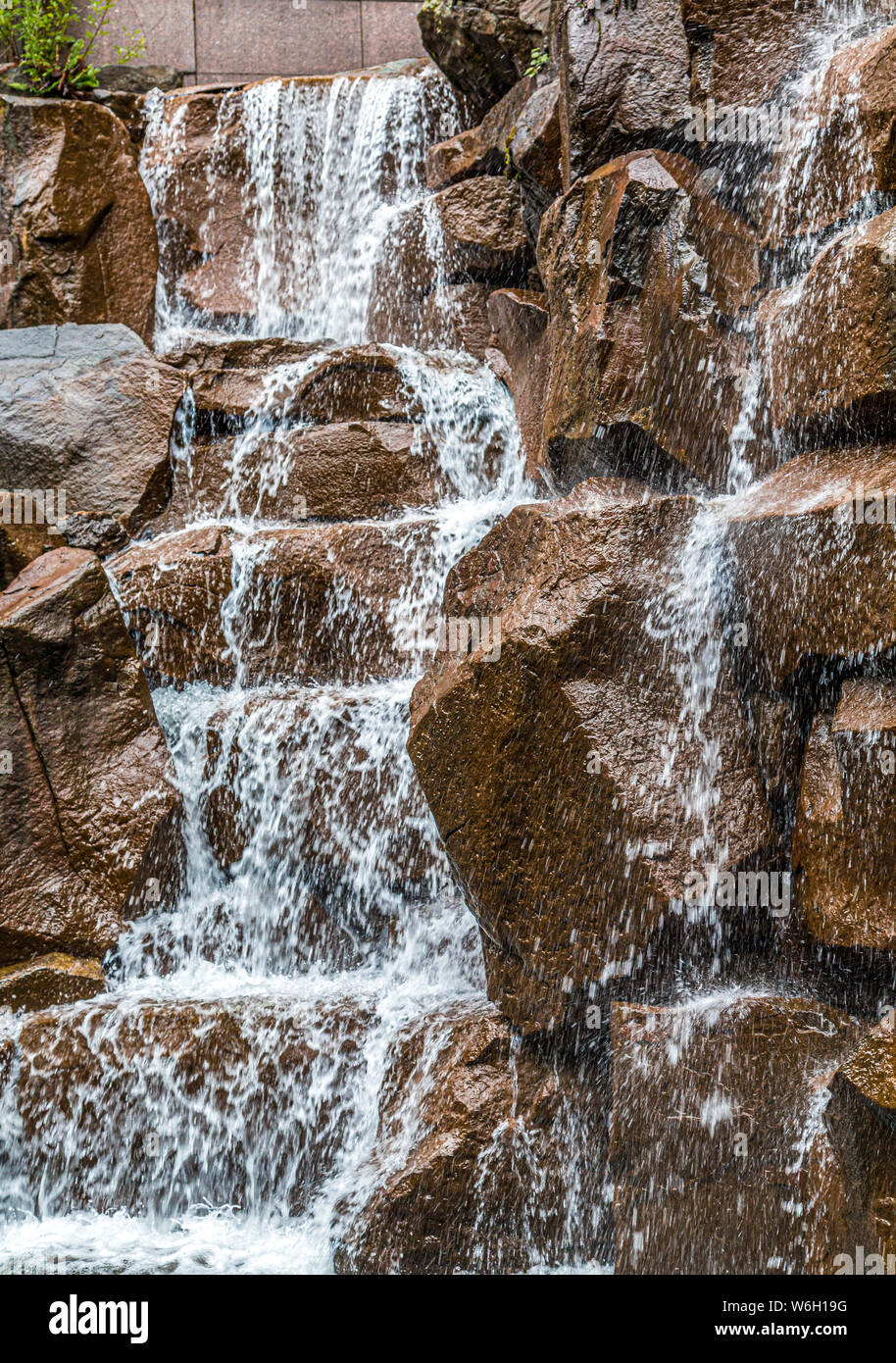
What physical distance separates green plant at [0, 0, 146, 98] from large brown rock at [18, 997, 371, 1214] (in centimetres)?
784

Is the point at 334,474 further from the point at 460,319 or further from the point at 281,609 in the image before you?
the point at 460,319

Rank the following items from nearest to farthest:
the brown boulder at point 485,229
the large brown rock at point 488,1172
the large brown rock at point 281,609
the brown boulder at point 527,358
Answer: the large brown rock at point 488,1172
the large brown rock at point 281,609
the brown boulder at point 527,358
the brown boulder at point 485,229

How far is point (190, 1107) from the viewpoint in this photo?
4.98 meters

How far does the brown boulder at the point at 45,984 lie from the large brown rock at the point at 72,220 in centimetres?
530

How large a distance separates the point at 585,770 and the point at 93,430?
173 inches

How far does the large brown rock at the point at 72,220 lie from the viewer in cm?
885

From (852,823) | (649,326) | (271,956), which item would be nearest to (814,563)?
(852,823)

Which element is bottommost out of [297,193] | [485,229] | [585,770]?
[585,770]

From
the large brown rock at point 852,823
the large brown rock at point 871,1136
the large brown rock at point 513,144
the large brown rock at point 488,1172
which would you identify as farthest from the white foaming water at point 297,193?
the large brown rock at point 871,1136

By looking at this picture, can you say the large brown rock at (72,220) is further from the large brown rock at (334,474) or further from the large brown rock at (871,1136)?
the large brown rock at (871,1136)

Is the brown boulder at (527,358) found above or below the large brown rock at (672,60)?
below

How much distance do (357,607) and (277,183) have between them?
4887 mm

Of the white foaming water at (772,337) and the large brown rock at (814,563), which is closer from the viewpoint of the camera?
the large brown rock at (814,563)

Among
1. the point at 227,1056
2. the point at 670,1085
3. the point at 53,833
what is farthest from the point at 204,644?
the point at 670,1085
